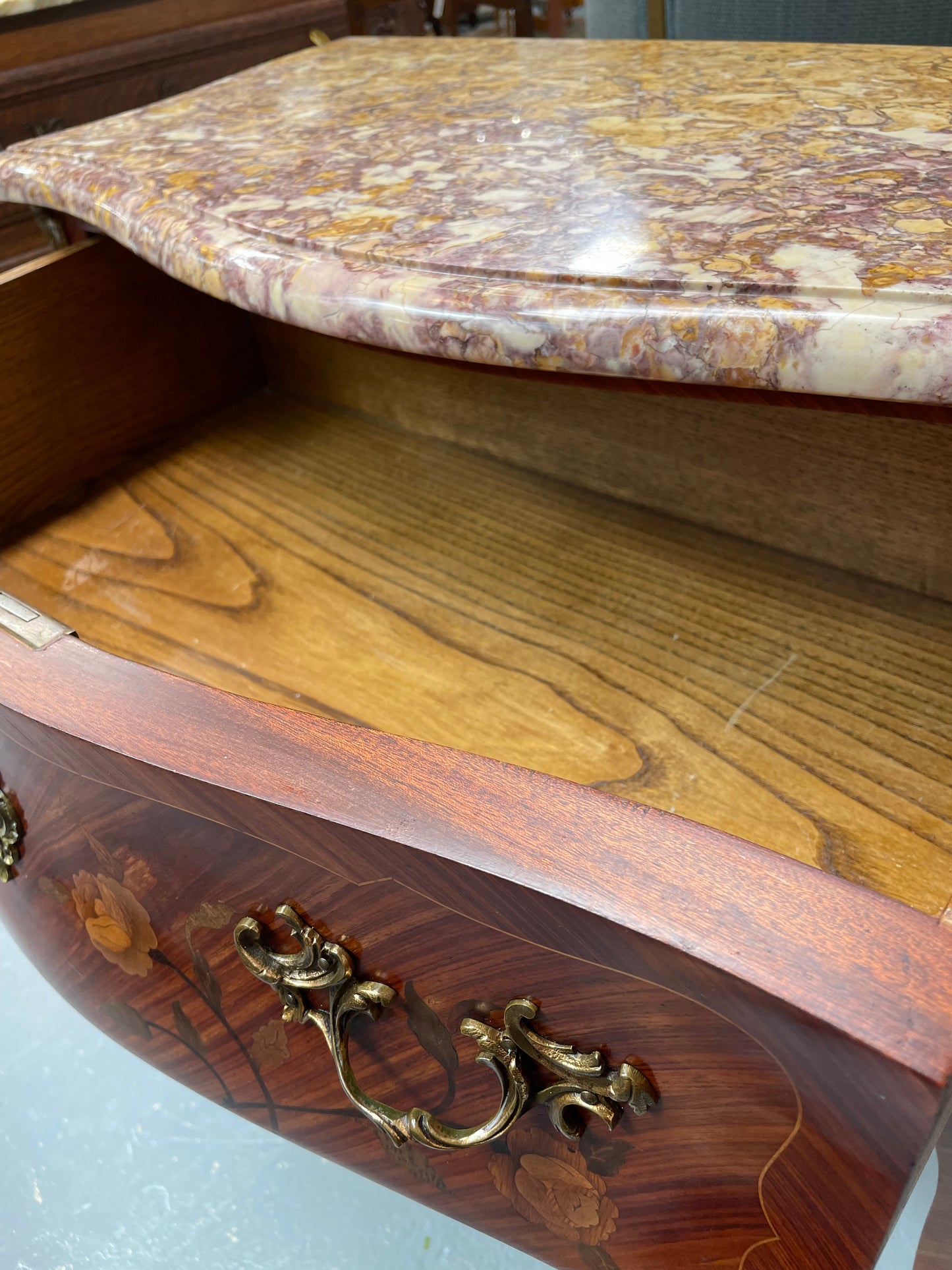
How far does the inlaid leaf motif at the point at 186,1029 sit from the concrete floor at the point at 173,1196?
186mm

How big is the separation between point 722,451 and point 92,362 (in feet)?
1.41

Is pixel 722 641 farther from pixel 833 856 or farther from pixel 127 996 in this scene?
pixel 127 996

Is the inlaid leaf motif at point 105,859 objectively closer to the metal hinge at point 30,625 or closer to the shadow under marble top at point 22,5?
the metal hinge at point 30,625

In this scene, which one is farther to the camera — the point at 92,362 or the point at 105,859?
the point at 92,362

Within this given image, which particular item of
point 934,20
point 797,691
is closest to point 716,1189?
point 797,691

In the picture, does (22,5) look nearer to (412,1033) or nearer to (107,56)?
(107,56)

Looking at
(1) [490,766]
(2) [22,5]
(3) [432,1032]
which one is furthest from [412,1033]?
(2) [22,5]

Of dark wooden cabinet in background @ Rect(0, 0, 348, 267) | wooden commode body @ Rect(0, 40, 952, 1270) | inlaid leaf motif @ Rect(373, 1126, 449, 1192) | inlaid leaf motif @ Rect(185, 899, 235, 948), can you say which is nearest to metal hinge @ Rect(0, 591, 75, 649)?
wooden commode body @ Rect(0, 40, 952, 1270)

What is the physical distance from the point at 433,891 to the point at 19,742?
0.58ft

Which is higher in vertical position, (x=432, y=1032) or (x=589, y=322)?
(x=589, y=322)

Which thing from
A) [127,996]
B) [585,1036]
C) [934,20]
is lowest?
[127,996]

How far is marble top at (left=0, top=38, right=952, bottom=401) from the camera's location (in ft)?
1.15

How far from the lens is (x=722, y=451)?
23.2 inches

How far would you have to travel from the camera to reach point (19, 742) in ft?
1.20
